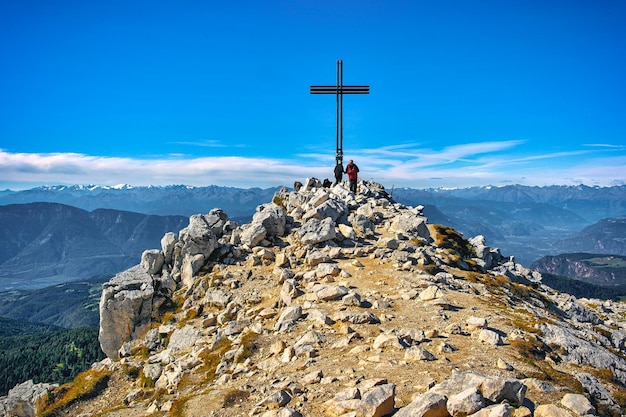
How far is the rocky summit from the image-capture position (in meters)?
9.56

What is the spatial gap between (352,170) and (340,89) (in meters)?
8.13

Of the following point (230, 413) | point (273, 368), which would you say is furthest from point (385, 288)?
point (230, 413)

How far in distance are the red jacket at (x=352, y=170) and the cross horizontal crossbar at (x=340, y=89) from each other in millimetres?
7394

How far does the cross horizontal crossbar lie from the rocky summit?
12.4m

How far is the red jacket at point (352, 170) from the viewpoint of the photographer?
3647 centimetres

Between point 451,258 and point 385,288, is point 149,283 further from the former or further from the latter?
point 451,258

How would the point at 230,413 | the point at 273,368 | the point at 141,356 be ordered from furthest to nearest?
the point at 141,356
the point at 273,368
the point at 230,413

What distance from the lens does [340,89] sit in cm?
3756

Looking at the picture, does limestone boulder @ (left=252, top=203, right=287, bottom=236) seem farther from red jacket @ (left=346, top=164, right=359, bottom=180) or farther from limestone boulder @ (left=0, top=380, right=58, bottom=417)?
limestone boulder @ (left=0, top=380, right=58, bottom=417)

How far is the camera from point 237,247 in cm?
2536

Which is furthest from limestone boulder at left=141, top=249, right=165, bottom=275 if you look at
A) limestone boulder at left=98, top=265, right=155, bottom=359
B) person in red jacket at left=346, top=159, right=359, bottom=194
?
person in red jacket at left=346, top=159, right=359, bottom=194

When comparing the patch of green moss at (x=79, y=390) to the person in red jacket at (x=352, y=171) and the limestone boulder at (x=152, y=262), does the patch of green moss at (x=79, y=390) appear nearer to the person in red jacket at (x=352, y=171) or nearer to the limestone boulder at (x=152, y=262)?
the limestone boulder at (x=152, y=262)

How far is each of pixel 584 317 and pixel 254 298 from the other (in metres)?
22.3

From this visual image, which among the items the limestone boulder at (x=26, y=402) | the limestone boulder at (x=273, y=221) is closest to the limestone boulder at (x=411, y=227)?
the limestone boulder at (x=273, y=221)
